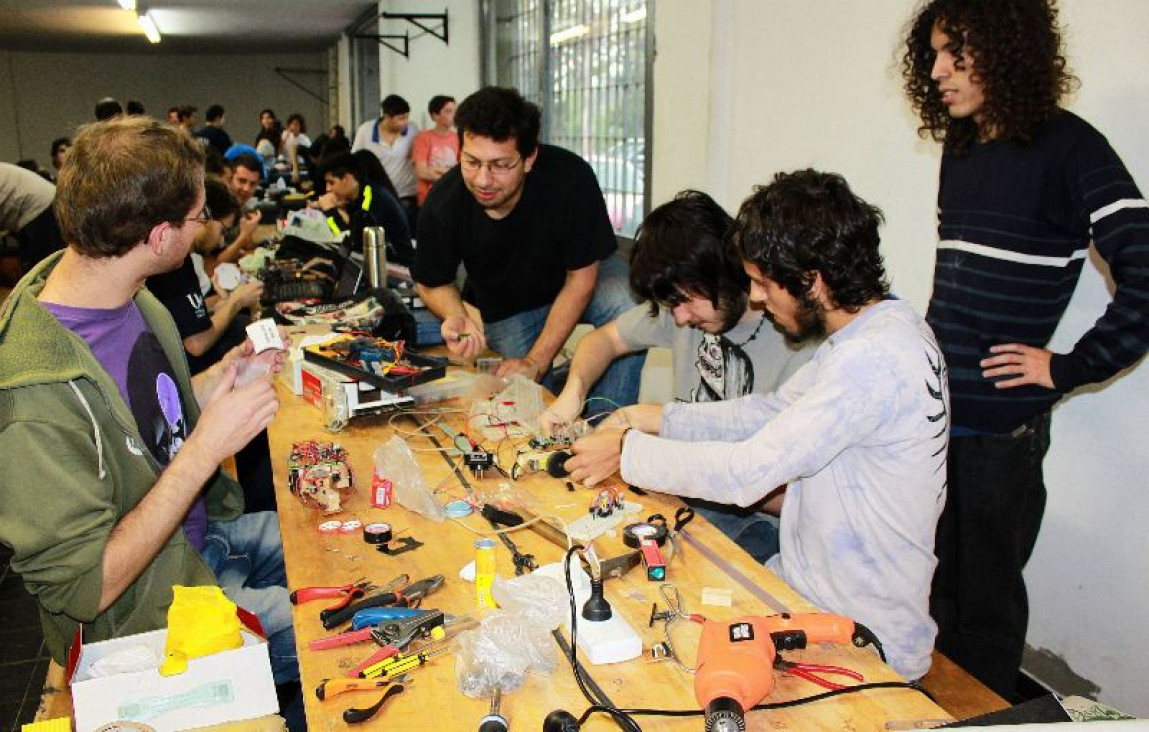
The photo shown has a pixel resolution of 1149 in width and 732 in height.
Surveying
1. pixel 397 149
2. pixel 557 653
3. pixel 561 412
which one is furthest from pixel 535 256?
pixel 397 149

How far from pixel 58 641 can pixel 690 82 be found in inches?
128

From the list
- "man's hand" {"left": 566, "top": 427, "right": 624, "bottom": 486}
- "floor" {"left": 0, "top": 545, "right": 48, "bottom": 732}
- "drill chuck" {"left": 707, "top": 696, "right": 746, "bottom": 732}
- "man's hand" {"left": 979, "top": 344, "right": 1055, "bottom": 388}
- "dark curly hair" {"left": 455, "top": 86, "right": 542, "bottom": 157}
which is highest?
"dark curly hair" {"left": 455, "top": 86, "right": 542, "bottom": 157}

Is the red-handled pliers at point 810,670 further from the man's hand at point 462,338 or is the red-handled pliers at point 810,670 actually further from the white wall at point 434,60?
the white wall at point 434,60

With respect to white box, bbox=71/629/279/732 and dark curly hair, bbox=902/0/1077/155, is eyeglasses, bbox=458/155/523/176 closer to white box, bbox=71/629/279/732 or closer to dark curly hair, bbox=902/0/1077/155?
dark curly hair, bbox=902/0/1077/155

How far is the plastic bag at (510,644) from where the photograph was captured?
1253 millimetres

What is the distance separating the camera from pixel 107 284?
1736mm

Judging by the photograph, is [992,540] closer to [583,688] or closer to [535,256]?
Answer: [583,688]

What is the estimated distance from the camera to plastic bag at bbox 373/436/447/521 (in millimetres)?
1807

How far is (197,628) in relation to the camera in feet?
4.23

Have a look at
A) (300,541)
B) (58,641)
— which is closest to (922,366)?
(300,541)

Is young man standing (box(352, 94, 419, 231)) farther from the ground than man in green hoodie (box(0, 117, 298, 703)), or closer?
farther from the ground

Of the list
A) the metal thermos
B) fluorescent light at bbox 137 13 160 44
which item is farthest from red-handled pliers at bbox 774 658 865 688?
fluorescent light at bbox 137 13 160 44

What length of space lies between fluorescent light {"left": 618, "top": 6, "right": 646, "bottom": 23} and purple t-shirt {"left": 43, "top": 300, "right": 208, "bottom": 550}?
3.31m

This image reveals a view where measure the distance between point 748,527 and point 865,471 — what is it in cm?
61
